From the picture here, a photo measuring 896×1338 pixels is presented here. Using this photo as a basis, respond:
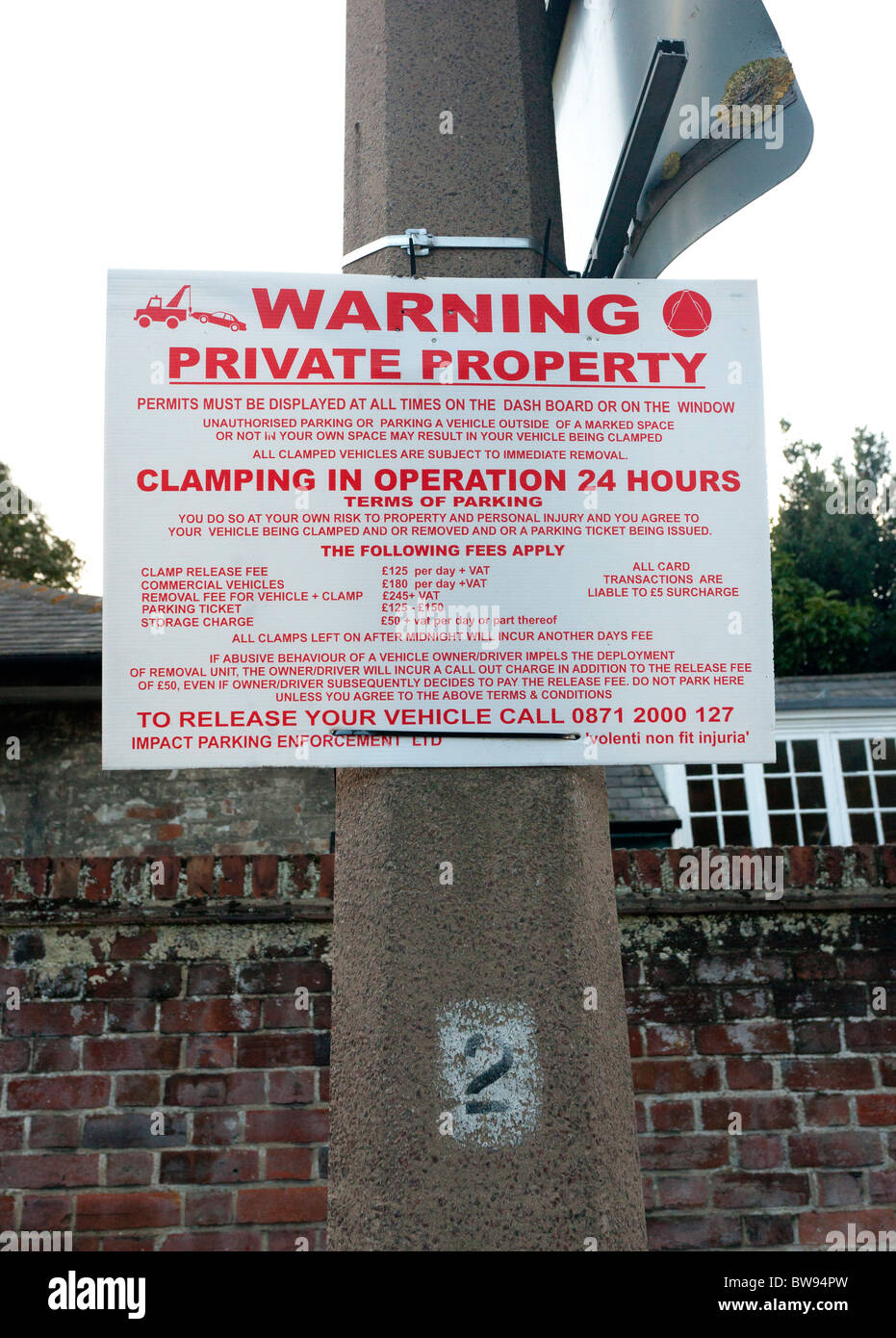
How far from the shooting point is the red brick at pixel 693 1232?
3496 mm

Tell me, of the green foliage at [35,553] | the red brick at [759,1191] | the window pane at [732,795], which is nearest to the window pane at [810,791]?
the window pane at [732,795]

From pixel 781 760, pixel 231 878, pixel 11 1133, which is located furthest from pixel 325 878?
pixel 781 760

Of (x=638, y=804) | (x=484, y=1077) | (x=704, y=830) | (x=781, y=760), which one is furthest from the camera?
(x=781, y=760)

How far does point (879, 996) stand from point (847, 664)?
26.3 meters

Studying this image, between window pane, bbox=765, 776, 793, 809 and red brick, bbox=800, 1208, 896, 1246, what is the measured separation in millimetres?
9988

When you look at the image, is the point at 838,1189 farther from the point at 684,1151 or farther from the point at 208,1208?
the point at 208,1208

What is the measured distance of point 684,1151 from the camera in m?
3.56

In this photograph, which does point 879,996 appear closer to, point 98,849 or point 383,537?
point 383,537

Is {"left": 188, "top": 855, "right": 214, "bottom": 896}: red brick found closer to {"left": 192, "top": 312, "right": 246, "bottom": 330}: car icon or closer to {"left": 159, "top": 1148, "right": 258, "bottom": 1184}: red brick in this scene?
{"left": 159, "top": 1148, "right": 258, "bottom": 1184}: red brick

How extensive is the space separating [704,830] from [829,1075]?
973cm

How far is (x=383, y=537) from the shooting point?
2297 mm

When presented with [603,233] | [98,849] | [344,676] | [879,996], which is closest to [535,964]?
[344,676]

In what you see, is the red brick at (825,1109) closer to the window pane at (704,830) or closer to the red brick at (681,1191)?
the red brick at (681,1191)

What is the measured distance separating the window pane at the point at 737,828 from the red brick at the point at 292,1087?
10.2 m
